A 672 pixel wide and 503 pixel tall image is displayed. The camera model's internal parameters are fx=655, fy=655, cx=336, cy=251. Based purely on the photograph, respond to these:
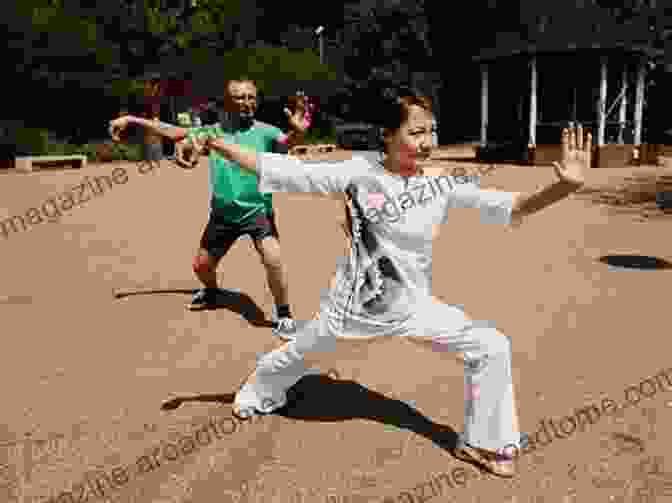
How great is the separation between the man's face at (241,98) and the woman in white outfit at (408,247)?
1.79 meters

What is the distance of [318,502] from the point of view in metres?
2.90

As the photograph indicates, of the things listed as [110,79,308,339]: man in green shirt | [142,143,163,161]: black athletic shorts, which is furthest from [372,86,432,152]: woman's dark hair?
[142,143,163,161]: black athletic shorts

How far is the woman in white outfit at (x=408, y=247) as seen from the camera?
2971 mm

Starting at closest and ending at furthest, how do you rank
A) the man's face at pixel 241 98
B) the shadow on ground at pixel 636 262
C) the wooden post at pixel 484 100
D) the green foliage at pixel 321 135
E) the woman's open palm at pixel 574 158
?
1. the woman's open palm at pixel 574 158
2. the man's face at pixel 241 98
3. the shadow on ground at pixel 636 262
4. the wooden post at pixel 484 100
5. the green foliage at pixel 321 135

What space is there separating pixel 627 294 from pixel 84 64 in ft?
90.4

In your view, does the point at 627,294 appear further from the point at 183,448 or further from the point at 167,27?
the point at 167,27

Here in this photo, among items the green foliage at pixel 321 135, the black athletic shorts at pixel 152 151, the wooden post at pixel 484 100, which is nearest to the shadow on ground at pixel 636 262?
the wooden post at pixel 484 100

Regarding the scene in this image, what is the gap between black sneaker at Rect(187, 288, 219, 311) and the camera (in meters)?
5.77

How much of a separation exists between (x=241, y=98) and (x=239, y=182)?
2.05ft

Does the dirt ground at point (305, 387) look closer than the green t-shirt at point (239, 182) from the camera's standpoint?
Yes

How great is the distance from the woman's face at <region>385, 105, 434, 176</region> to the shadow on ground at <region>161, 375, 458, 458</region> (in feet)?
4.88

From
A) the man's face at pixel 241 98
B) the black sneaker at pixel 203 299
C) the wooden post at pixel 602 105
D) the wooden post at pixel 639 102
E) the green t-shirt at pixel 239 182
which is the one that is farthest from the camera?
the wooden post at pixel 639 102

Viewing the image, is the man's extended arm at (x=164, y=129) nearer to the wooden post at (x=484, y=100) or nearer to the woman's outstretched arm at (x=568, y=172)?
the woman's outstretched arm at (x=568, y=172)

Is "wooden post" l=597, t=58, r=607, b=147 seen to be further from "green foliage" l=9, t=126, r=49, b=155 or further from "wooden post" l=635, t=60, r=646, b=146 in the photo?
"green foliage" l=9, t=126, r=49, b=155
